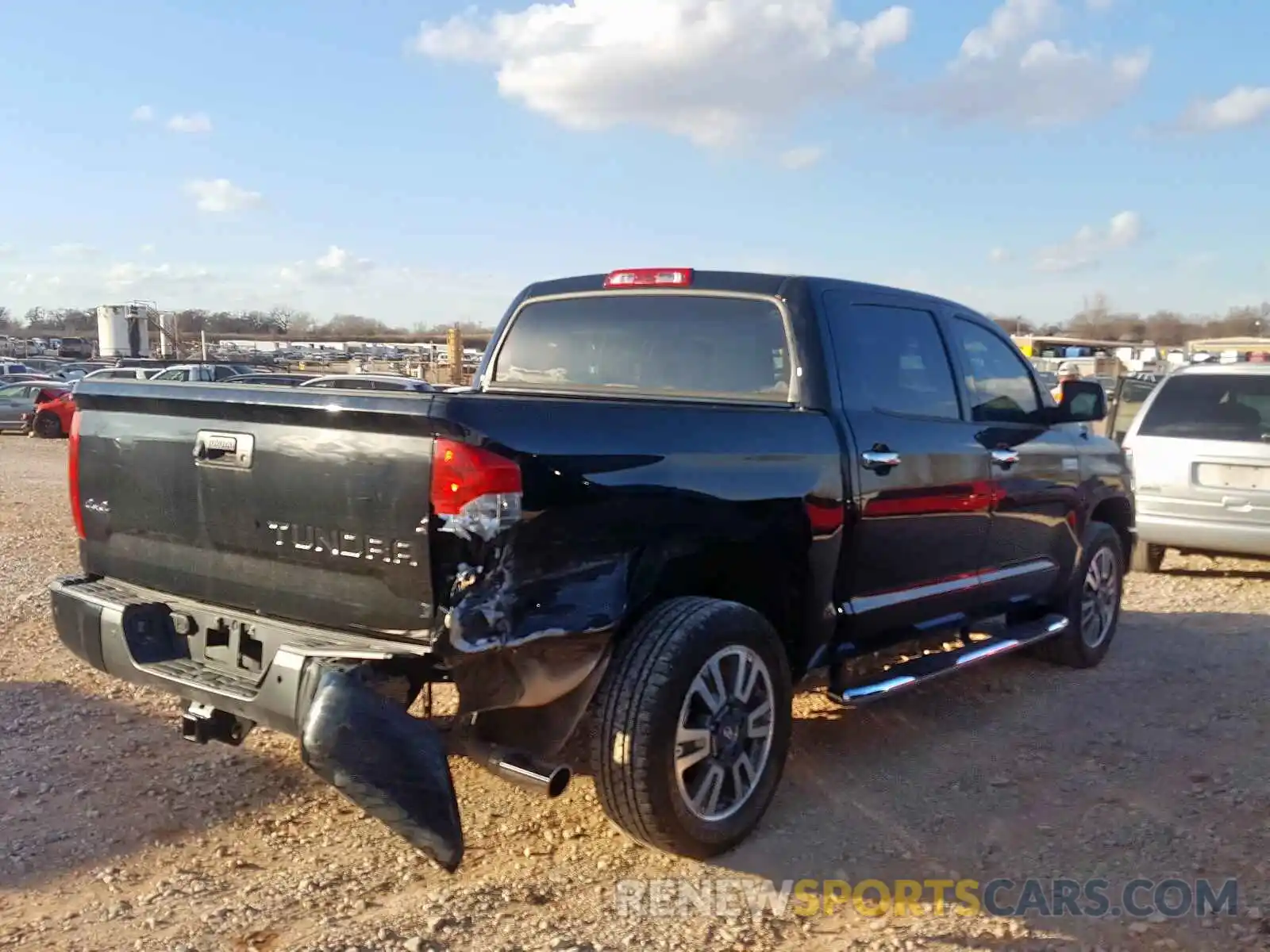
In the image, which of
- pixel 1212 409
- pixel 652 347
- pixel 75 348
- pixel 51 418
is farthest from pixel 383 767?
pixel 75 348

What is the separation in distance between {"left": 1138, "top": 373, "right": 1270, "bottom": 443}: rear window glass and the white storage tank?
163 ft

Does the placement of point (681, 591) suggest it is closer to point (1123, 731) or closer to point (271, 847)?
point (271, 847)

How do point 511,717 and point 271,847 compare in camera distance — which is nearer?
point 511,717

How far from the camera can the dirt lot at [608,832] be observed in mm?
3244

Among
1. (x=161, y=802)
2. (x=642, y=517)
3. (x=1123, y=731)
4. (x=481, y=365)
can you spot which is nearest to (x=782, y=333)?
(x=642, y=517)

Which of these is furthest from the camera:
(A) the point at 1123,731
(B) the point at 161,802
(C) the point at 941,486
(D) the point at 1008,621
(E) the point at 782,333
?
(D) the point at 1008,621

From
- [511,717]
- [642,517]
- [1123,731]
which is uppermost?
[642,517]

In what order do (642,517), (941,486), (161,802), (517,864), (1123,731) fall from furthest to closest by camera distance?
(1123,731)
(941,486)
(161,802)
(517,864)
(642,517)

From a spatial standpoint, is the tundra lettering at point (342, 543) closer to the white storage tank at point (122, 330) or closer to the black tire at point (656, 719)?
the black tire at point (656, 719)

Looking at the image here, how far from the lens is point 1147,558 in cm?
920

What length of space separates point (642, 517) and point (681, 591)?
46cm

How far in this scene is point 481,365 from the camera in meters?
5.36

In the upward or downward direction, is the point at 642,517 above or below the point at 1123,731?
above

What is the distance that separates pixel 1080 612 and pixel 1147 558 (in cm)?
359
